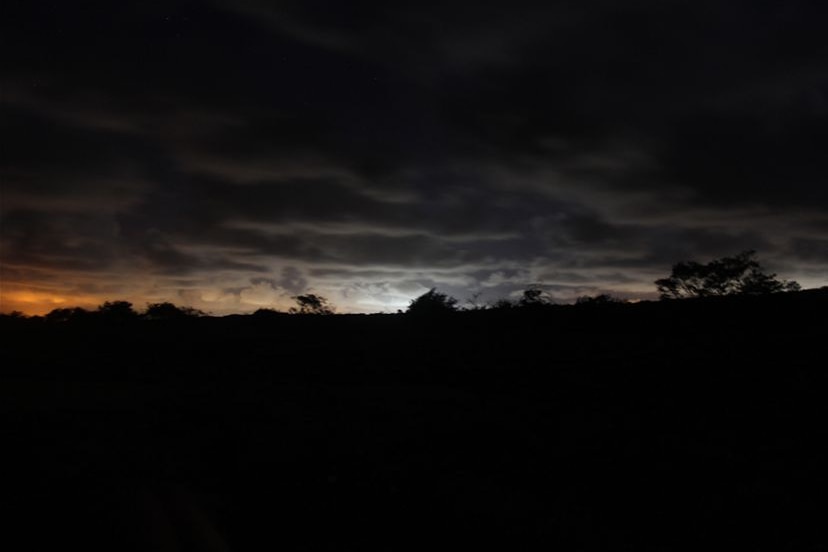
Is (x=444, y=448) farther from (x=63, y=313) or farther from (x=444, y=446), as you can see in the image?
(x=63, y=313)

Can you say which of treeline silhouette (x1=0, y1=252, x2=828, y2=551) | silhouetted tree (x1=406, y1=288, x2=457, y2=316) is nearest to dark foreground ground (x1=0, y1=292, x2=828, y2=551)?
treeline silhouette (x1=0, y1=252, x2=828, y2=551)

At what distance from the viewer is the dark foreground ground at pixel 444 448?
273 inches

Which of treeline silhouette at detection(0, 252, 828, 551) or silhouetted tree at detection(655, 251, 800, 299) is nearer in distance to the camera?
treeline silhouette at detection(0, 252, 828, 551)

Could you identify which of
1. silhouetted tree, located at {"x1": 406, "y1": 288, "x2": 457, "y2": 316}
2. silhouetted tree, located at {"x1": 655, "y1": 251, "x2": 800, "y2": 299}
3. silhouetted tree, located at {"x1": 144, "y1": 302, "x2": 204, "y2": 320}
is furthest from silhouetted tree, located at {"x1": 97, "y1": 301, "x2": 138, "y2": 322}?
silhouetted tree, located at {"x1": 655, "y1": 251, "x2": 800, "y2": 299}

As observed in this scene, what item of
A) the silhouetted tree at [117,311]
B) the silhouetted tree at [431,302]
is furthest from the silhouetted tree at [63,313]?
the silhouetted tree at [431,302]

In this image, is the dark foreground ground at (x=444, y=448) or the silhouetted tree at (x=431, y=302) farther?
the silhouetted tree at (x=431, y=302)

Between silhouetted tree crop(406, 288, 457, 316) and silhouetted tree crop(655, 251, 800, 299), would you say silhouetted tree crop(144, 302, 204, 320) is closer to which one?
silhouetted tree crop(406, 288, 457, 316)

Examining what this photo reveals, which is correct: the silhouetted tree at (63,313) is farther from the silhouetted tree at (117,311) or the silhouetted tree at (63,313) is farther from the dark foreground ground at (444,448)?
the dark foreground ground at (444,448)

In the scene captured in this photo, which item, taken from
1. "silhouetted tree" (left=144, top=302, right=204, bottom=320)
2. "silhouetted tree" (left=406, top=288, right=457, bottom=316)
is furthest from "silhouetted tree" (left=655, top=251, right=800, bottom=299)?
"silhouetted tree" (left=144, top=302, right=204, bottom=320)

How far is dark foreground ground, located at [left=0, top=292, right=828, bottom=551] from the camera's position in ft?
22.8

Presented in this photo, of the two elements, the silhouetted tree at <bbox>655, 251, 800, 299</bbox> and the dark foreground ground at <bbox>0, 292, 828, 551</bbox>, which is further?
the silhouetted tree at <bbox>655, 251, 800, 299</bbox>

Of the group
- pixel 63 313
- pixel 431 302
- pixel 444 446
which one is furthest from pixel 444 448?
pixel 63 313

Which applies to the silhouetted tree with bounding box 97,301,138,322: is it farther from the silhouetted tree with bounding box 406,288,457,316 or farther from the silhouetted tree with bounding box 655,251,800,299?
the silhouetted tree with bounding box 655,251,800,299

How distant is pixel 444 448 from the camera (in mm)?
10773
